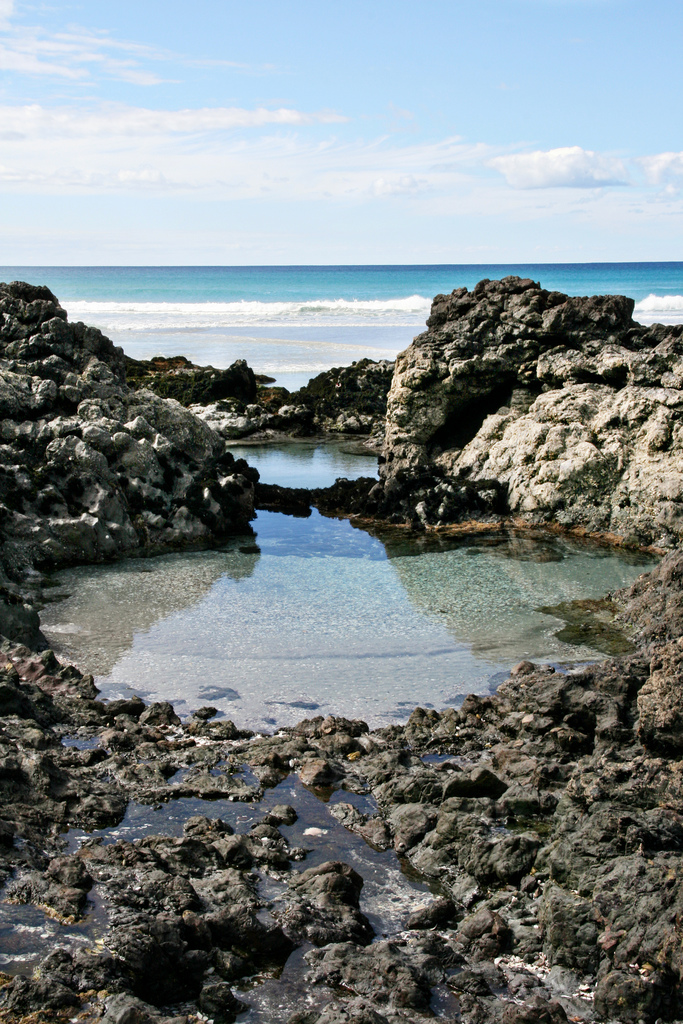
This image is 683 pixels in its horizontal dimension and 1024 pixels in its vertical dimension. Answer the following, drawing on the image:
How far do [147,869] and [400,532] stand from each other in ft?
Result: 40.1

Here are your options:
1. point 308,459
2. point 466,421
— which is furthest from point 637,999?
point 308,459

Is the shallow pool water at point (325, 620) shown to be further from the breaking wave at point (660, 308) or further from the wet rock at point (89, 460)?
the breaking wave at point (660, 308)

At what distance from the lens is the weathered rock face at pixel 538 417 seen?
1722 centimetres

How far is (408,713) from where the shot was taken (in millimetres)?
9547

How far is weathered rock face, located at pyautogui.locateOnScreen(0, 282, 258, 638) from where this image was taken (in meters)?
15.5

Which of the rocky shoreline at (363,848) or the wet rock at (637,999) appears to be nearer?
the wet rock at (637,999)

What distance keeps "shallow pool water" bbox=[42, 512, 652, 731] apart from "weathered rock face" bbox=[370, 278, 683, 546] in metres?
1.58

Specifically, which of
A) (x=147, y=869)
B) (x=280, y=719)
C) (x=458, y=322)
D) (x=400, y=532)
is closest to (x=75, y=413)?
(x=400, y=532)

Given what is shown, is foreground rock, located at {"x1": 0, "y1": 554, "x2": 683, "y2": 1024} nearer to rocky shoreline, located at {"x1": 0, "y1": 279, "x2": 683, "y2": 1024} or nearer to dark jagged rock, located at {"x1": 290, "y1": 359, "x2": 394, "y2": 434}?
rocky shoreline, located at {"x1": 0, "y1": 279, "x2": 683, "y2": 1024}

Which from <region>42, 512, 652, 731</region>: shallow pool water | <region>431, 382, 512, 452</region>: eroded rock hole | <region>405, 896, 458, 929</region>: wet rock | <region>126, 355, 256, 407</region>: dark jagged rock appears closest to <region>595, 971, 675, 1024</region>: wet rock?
<region>405, 896, 458, 929</region>: wet rock

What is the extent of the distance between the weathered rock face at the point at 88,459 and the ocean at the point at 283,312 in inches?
733

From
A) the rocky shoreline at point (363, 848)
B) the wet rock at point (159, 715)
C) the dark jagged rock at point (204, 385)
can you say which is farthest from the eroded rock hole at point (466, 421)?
the wet rock at point (159, 715)

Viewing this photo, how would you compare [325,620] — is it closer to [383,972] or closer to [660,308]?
[383,972]

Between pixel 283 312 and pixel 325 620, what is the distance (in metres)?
77.2
